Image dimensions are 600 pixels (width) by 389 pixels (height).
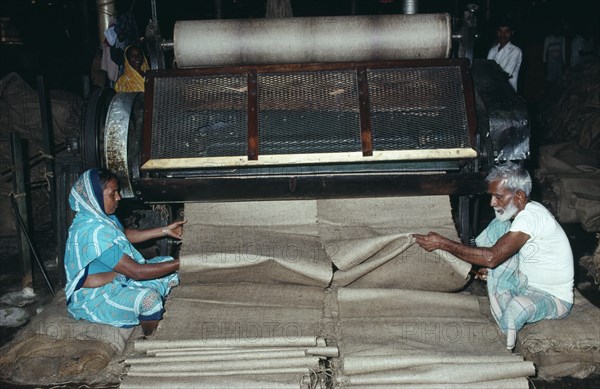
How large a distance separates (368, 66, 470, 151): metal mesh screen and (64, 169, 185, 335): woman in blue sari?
1.65m

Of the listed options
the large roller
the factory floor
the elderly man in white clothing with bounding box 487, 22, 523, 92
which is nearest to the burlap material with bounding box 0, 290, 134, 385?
the factory floor

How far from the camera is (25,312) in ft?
14.2

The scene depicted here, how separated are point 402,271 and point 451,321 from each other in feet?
1.36

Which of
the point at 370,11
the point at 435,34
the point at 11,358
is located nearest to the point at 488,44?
the point at 370,11

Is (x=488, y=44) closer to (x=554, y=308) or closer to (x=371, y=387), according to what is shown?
(x=554, y=308)

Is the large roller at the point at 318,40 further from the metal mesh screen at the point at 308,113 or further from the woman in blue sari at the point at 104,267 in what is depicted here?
the woman in blue sari at the point at 104,267

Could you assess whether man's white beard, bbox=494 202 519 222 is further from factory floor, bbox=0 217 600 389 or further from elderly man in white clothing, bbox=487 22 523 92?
elderly man in white clothing, bbox=487 22 523 92

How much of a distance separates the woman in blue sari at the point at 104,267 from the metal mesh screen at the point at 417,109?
5.40 feet

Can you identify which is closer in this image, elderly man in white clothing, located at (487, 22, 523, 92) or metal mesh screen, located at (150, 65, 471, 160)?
metal mesh screen, located at (150, 65, 471, 160)

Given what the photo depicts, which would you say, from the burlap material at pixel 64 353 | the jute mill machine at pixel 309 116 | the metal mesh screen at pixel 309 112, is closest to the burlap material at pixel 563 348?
the jute mill machine at pixel 309 116

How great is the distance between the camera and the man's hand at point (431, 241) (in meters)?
3.27

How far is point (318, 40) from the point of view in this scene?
3.85 metres

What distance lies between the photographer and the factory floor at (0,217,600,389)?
10.6 feet

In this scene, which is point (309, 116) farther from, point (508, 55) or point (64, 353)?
point (508, 55)
